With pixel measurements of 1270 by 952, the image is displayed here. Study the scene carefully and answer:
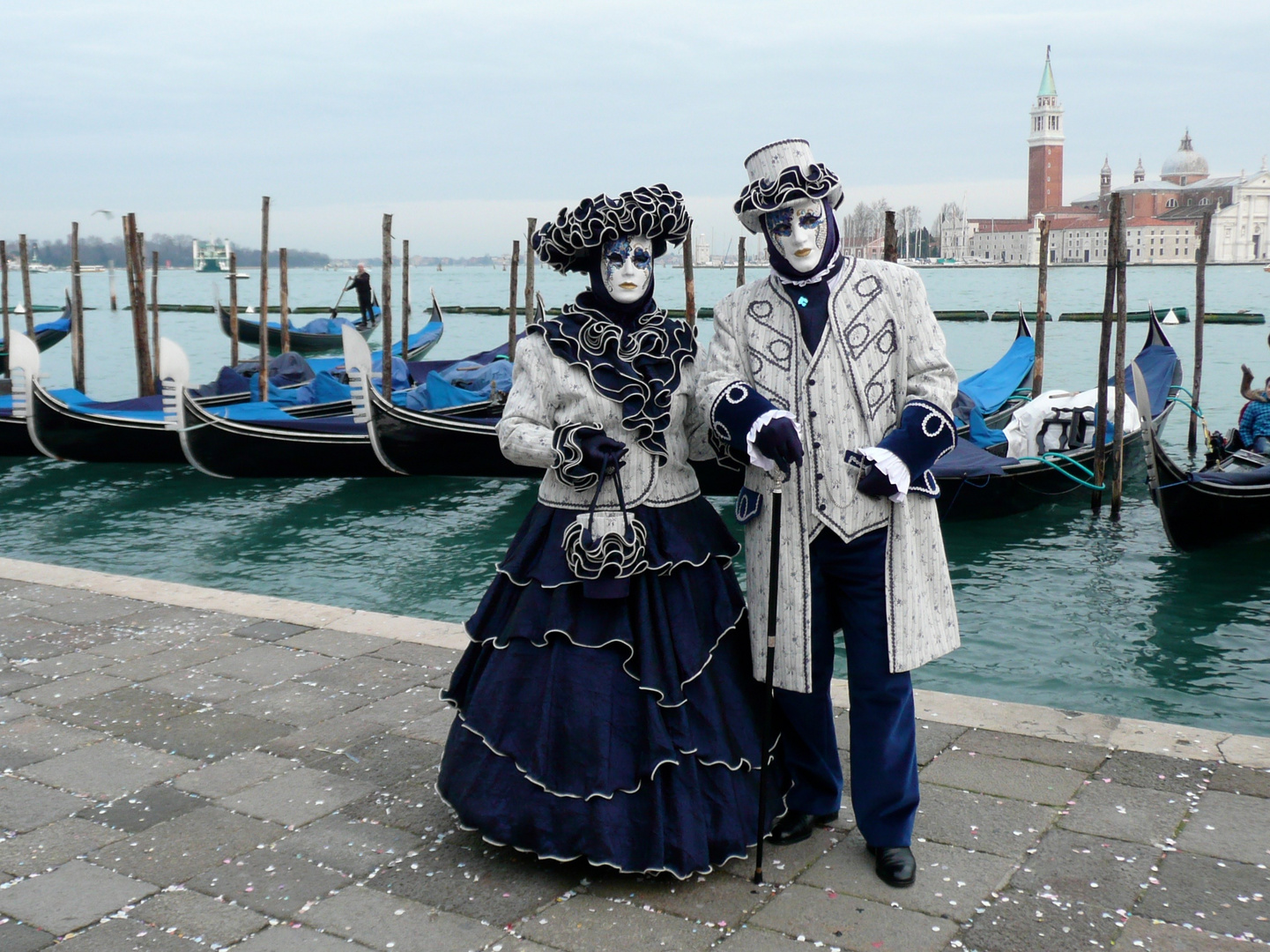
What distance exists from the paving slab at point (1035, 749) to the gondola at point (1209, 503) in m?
4.19

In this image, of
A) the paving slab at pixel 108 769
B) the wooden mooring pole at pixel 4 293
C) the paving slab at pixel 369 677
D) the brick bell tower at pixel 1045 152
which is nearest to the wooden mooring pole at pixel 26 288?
the wooden mooring pole at pixel 4 293

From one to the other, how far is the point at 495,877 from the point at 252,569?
5669 millimetres

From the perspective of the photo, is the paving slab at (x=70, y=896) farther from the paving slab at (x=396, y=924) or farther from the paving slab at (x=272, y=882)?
the paving slab at (x=396, y=924)

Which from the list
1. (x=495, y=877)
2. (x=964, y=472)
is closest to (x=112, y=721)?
(x=495, y=877)

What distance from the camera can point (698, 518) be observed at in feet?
7.25

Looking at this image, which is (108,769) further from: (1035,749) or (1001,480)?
(1001,480)

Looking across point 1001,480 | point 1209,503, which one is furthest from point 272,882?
point 1001,480

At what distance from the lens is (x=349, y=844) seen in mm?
2260

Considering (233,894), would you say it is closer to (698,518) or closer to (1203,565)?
(698,518)

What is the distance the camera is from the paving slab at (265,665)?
10.8ft

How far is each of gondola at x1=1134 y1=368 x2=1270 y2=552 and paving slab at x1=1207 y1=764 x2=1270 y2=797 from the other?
4216 millimetres

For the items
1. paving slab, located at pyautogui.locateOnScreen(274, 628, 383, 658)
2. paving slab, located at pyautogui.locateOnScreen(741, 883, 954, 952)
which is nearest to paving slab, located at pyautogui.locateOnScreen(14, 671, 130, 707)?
paving slab, located at pyautogui.locateOnScreen(274, 628, 383, 658)

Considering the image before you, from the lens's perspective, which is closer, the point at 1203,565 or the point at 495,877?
the point at 495,877

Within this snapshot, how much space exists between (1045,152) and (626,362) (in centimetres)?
10654
